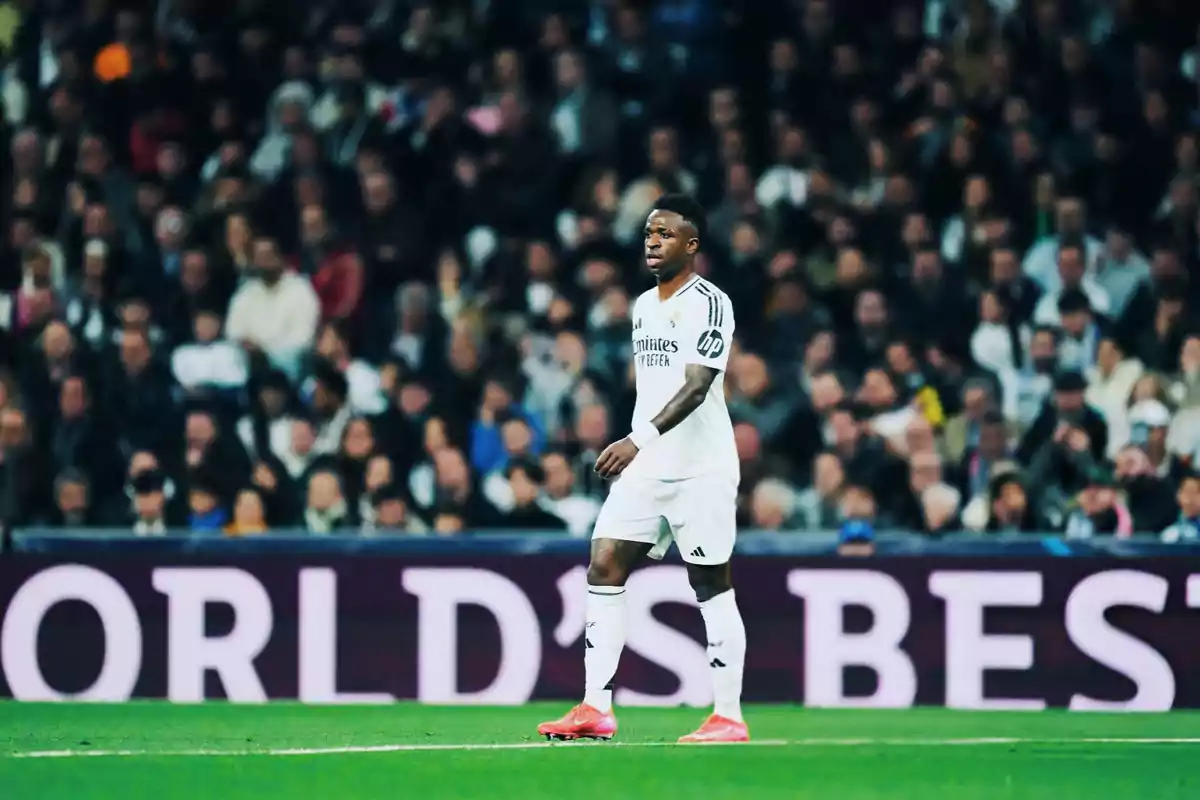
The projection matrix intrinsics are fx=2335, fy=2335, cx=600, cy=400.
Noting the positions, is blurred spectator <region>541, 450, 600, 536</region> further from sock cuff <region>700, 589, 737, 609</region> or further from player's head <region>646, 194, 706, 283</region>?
player's head <region>646, 194, 706, 283</region>

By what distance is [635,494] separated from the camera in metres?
9.66

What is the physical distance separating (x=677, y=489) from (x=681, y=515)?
0.36 ft

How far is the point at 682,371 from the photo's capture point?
31.3ft

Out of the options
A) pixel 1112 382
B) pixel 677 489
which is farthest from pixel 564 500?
pixel 677 489

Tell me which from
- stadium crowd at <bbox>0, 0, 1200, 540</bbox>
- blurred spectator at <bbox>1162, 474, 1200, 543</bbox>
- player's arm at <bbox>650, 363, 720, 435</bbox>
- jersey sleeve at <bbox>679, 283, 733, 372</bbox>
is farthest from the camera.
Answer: stadium crowd at <bbox>0, 0, 1200, 540</bbox>

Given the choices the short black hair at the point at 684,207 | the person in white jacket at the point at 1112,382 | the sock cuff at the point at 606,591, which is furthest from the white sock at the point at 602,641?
the person in white jacket at the point at 1112,382

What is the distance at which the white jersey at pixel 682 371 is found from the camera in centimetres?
952

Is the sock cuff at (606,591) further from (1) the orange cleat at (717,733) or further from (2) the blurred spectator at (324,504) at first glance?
(2) the blurred spectator at (324,504)

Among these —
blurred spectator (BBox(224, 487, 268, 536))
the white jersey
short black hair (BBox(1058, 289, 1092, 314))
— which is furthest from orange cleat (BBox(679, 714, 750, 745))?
short black hair (BBox(1058, 289, 1092, 314))

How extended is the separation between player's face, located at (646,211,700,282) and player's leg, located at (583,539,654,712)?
1.16m

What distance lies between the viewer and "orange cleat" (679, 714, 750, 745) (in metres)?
9.55

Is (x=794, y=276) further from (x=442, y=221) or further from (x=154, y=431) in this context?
(x=154, y=431)

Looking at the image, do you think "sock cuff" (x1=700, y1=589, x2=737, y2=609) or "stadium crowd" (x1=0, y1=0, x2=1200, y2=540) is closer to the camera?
"sock cuff" (x1=700, y1=589, x2=737, y2=609)

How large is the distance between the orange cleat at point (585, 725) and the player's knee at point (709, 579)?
630 mm
